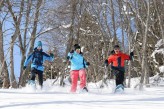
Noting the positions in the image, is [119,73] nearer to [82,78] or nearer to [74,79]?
[82,78]

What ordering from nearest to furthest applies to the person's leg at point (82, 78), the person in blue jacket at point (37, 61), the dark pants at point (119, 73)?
the person's leg at point (82, 78) → the dark pants at point (119, 73) → the person in blue jacket at point (37, 61)

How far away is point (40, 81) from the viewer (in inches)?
432

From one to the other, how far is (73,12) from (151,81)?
6.16m

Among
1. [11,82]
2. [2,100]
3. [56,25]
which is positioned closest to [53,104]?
[2,100]

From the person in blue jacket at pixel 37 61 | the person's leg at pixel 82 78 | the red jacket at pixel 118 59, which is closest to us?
the person's leg at pixel 82 78

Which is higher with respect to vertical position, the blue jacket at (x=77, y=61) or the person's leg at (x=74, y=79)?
the blue jacket at (x=77, y=61)

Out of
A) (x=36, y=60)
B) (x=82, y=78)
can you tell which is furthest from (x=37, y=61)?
(x=82, y=78)

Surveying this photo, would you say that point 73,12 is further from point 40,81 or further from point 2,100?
point 2,100

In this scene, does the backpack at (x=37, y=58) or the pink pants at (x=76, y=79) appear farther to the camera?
the backpack at (x=37, y=58)

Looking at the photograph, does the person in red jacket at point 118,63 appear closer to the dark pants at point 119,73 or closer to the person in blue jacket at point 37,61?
the dark pants at point 119,73

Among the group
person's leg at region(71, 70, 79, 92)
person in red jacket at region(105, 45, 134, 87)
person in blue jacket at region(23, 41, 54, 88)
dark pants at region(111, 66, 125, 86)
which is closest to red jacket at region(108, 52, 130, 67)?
person in red jacket at region(105, 45, 134, 87)

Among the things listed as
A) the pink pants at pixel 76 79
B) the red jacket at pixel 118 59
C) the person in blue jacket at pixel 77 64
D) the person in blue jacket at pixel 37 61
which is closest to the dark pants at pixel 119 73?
the red jacket at pixel 118 59

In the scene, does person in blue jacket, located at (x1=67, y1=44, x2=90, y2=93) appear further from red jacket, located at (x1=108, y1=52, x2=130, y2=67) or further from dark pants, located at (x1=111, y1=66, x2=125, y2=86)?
dark pants, located at (x1=111, y1=66, x2=125, y2=86)

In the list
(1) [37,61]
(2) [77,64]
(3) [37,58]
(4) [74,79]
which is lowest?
(4) [74,79]
